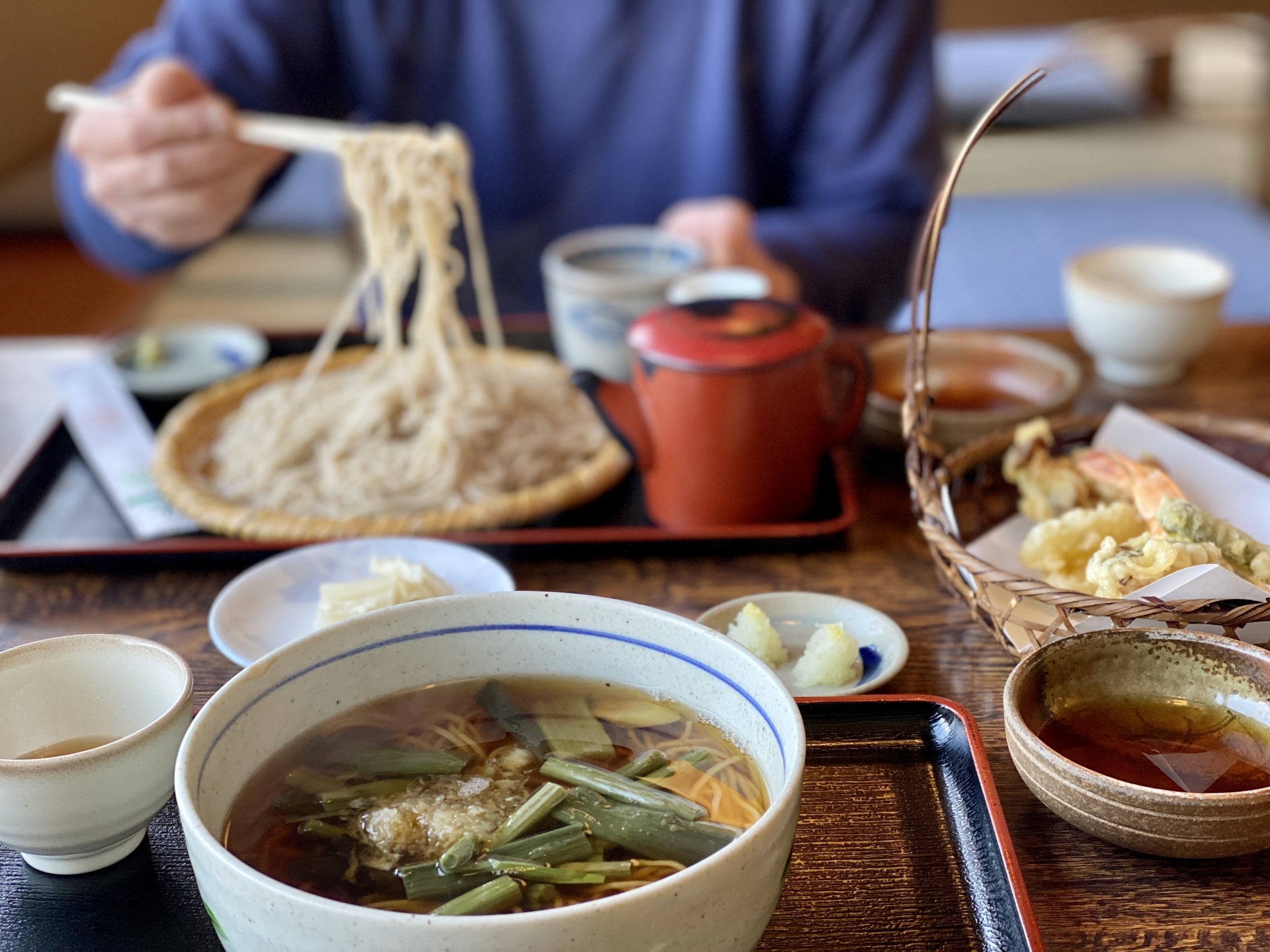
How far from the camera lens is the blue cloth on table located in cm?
370

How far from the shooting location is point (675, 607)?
126cm

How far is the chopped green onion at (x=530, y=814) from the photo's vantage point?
787mm

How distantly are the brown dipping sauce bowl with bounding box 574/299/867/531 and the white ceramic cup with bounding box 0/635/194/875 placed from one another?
65 centimetres

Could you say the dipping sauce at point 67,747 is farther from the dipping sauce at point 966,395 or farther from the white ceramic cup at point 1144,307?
the white ceramic cup at point 1144,307

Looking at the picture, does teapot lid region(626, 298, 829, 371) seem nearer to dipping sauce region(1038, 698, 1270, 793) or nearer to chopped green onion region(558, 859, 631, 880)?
dipping sauce region(1038, 698, 1270, 793)

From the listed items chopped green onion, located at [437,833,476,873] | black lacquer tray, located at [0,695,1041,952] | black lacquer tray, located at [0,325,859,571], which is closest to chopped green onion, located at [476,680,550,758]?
chopped green onion, located at [437,833,476,873]

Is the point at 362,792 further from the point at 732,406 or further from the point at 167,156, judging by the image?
the point at 167,156

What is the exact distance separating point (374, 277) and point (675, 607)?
34.5 inches

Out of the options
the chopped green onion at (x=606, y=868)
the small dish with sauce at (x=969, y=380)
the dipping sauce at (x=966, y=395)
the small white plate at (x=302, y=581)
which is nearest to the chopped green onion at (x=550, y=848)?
the chopped green onion at (x=606, y=868)

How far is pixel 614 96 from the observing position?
2.64 m

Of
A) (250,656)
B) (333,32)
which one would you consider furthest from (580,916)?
(333,32)

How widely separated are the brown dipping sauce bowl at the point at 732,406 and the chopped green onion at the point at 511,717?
0.56 meters

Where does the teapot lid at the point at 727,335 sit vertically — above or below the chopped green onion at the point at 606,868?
above

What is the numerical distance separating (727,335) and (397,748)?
2.28 ft
